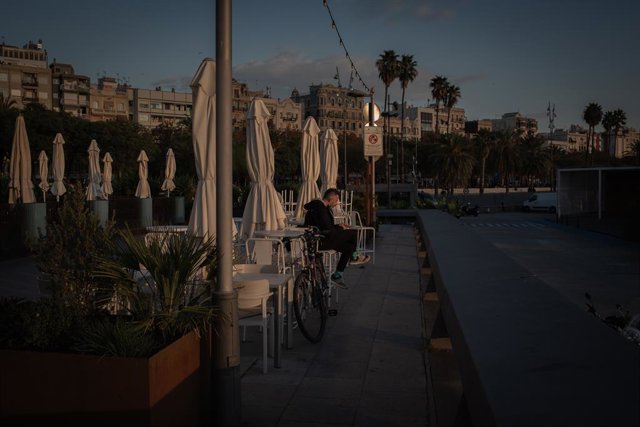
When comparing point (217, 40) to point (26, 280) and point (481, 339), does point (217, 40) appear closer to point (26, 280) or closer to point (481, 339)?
point (481, 339)

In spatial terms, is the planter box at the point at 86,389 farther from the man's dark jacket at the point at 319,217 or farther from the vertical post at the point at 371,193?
the vertical post at the point at 371,193

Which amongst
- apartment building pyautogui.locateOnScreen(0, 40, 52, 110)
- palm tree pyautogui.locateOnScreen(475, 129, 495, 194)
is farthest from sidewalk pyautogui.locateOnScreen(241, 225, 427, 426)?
apartment building pyautogui.locateOnScreen(0, 40, 52, 110)

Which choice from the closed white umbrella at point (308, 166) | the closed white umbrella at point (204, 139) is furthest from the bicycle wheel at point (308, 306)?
the closed white umbrella at point (308, 166)

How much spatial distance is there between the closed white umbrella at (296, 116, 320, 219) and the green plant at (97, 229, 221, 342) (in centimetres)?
975

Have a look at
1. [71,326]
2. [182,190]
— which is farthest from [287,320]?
[182,190]

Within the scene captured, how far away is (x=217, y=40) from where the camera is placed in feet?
13.2

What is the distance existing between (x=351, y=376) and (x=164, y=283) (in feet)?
7.33

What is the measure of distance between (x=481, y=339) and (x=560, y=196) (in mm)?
45853

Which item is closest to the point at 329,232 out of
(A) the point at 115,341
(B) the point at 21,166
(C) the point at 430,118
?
(A) the point at 115,341

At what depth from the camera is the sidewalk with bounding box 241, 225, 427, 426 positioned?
458 centimetres

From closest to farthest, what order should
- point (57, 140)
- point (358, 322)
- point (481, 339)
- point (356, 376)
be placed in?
point (481, 339), point (356, 376), point (358, 322), point (57, 140)

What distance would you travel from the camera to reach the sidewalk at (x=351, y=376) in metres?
4.58

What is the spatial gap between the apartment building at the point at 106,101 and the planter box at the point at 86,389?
353ft

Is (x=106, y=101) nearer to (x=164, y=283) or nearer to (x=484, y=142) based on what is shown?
(x=484, y=142)
